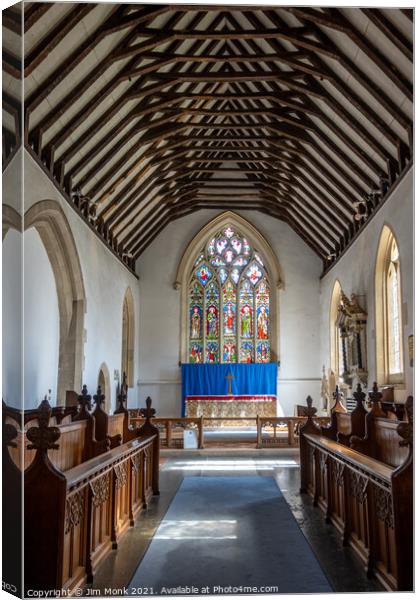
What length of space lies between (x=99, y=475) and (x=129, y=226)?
365 inches

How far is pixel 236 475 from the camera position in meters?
8.15

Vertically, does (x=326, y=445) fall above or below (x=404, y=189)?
below

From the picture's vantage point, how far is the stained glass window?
15.3 m

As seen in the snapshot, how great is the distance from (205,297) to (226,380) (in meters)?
2.27

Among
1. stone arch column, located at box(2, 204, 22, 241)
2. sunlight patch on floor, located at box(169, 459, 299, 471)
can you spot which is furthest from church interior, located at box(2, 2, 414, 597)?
sunlight patch on floor, located at box(169, 459, 299, 471)

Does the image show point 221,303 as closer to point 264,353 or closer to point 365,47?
point 264,353

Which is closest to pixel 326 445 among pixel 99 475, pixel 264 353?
pixel 99 475

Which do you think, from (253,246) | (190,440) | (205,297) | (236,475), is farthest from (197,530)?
Result: (253,246)

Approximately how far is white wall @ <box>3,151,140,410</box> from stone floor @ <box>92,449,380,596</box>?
2.26m

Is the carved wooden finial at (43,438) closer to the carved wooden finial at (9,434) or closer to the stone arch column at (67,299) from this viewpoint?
the carved wooden finial at (9,434)

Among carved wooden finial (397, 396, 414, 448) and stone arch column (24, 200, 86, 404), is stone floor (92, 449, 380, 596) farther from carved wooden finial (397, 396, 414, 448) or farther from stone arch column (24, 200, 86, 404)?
stone arch column (24, 200, 86, 404)

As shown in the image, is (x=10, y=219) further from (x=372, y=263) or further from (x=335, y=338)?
(x=335, y=338)

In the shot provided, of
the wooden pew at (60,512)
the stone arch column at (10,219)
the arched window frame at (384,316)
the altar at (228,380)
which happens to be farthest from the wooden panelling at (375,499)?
the altar at (228,380)

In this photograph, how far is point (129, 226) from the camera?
12930 millimetres
